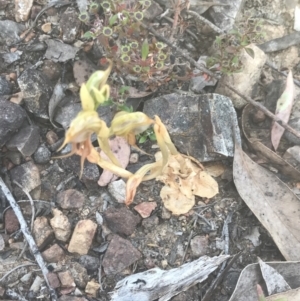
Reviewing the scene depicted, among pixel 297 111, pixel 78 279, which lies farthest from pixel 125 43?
pixel 78 279

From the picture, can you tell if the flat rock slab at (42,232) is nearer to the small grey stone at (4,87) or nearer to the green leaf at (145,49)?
the small grey stone at (4,87)

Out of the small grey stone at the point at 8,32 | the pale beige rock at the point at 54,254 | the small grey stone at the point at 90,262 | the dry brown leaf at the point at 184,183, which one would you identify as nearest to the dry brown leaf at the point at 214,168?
the dry brown leaf at the point at 184,183

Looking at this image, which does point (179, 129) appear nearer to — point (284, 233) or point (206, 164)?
point (206, 164)

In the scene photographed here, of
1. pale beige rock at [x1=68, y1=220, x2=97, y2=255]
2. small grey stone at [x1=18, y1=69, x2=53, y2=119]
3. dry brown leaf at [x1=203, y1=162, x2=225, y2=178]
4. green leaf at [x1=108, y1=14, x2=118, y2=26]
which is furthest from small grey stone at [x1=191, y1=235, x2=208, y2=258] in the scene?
green leaf at [x1=108, y1=14, x2=118, y2=26]

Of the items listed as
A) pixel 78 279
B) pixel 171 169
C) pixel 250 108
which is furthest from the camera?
pixel 250 108

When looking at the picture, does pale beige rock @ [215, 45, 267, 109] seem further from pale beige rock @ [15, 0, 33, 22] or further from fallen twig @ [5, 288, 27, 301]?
fallen twig @ [5, 288, 27, 301]

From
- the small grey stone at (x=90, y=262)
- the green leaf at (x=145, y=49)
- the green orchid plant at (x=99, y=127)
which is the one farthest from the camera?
the green leaf at (x=145, y=49)
